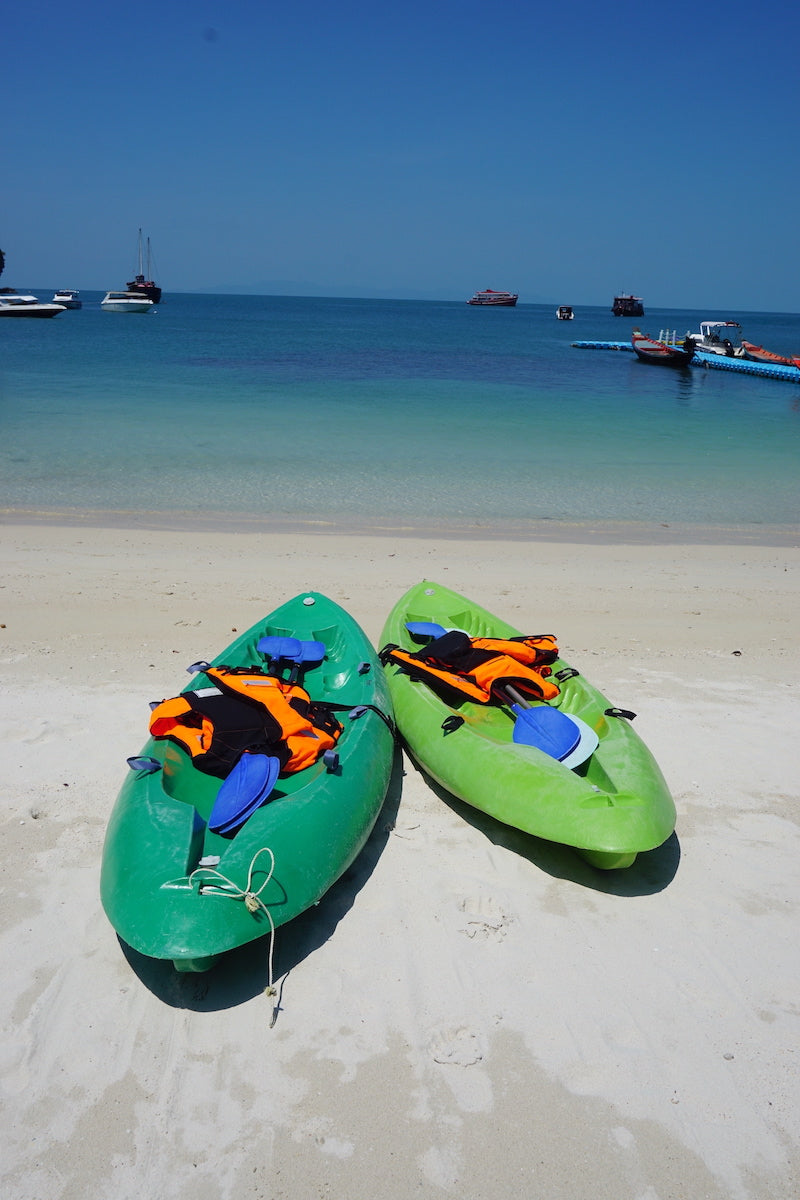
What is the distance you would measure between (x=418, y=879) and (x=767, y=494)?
39.4 ft

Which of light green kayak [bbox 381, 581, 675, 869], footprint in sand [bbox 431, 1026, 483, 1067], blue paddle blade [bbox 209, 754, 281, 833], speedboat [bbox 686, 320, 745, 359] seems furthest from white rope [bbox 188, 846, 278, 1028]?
speedboat [bbox 686, 320, 745, 359]

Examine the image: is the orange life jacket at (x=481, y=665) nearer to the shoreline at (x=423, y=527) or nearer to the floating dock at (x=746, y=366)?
the shoreline at (x=423, y=527)

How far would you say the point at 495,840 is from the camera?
13.8 ft

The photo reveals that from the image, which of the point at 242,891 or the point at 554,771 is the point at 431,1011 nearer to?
the point at 242,891

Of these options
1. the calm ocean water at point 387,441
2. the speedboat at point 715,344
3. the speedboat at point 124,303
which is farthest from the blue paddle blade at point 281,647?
the speedboat at point 124,303

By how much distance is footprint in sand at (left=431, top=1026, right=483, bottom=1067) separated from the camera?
290 centimetres

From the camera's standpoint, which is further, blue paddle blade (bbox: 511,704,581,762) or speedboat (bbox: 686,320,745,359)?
speedboat (bbox: 686,320,745,359)

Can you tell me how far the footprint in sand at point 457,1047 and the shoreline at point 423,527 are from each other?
25.2 feet

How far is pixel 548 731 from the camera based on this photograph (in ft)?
14.5

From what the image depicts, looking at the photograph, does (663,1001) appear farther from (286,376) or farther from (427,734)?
(286,376)

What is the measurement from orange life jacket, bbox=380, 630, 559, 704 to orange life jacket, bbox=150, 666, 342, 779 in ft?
2.99

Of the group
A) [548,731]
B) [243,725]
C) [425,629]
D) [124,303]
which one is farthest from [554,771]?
[124,303]

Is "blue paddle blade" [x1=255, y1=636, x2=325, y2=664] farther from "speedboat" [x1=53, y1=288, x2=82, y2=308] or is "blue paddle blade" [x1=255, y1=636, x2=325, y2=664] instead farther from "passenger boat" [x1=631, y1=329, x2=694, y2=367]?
"speedboat" [x1=53, y1=288, x2=82, y2=308]

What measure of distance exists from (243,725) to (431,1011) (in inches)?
69.4
